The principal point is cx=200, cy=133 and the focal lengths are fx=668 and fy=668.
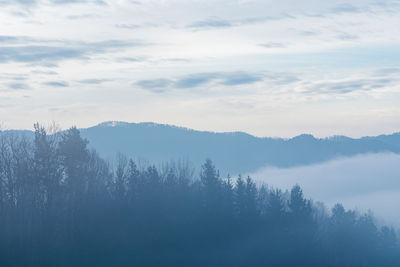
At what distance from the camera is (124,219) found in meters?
51.9

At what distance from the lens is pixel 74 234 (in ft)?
156

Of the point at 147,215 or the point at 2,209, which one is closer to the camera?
the point at 2,209

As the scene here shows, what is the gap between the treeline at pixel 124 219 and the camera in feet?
152

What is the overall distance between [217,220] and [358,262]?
24.2 metres

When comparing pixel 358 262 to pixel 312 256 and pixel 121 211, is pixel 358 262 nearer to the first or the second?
pixel 312 256

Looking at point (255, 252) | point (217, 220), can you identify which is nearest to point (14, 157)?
point (217, 220)

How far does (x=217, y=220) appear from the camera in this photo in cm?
5934

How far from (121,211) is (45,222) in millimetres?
6766

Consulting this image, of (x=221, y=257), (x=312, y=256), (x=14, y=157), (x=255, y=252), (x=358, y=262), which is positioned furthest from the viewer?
(x=358, y=262)

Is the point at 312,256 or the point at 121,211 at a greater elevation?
the point at 121,211

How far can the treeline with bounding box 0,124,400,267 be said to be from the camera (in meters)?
46.4

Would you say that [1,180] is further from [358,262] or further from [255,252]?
[358,262]

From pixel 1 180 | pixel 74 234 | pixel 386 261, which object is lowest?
pixel 386 261

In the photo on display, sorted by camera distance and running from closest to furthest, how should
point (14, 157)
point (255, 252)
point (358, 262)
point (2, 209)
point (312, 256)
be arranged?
1. point (2, 209)
2. point (14, 157)
3. point (255, 252)
4. point (312, 256)
5. point (358, 262)
